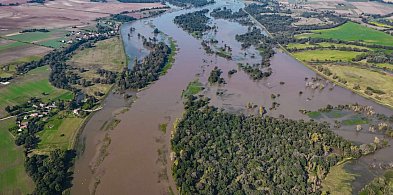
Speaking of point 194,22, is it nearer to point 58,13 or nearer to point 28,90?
point 58,13

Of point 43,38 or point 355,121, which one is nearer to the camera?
point 355,121

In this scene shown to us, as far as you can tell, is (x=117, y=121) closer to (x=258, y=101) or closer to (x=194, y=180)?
(x=194, y=180)

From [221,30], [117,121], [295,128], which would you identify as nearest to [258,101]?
[295,128]

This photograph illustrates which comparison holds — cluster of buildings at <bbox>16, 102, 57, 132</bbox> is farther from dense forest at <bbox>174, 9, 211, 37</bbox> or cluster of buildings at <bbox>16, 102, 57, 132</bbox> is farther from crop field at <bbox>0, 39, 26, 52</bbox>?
dense forest at <bbox>174, 9, 211, 37</bbox>

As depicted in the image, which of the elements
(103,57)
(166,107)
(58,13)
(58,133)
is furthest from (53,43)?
(58,133)

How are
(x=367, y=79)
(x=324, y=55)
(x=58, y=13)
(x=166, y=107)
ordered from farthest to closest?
1. (x=58, y=13)
2. (x=324, y=55)
3. (x=367, y=79)
4. (x=166, y=107)

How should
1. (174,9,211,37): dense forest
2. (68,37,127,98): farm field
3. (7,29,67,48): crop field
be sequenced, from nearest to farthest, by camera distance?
(68,37,127,98): farm field
(7,29,67,48): crop field
(174,9,211,37): dense forest

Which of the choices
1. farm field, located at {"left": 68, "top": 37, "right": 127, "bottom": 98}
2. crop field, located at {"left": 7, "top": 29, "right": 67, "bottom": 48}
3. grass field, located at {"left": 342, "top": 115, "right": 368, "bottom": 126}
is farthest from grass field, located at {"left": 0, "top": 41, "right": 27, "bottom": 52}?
grass field, located at {"left": 342, "top": 115, "right": 368, "bottom": 126}

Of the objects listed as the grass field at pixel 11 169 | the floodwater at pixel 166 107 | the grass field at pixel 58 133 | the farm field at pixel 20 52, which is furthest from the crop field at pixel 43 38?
the grass field at pixel 11 169
